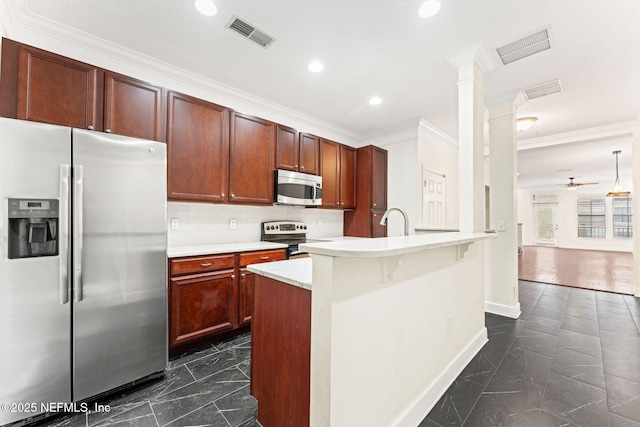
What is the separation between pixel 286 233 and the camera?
147 inches

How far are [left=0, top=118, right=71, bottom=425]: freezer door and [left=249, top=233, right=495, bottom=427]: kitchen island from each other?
1.20 metres

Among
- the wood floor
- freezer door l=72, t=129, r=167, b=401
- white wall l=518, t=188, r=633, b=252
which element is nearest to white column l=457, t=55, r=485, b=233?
freezer door l=72, t=129, r=167, b=401

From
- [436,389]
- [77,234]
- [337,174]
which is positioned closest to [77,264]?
[77,234]

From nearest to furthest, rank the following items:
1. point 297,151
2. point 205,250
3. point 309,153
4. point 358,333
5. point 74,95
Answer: point 358,333 → point 74,95 → point 205,250 → point 297,151 → point 309,153

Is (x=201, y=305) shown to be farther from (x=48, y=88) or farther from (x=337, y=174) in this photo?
(x=337, y=174)

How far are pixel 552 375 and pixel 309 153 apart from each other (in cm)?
335

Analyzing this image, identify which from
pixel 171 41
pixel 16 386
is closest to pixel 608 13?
pixel 171 41

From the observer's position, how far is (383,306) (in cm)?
137

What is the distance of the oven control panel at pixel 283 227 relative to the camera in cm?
357

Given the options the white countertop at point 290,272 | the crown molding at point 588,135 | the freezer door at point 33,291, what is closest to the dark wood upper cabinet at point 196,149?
the freezer door at point 33,291

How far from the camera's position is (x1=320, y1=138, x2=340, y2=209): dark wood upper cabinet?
13.2 ft

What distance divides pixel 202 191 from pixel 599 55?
3956 mm

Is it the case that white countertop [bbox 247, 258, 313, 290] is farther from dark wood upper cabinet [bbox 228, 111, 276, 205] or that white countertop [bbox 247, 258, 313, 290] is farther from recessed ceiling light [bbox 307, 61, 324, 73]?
recessed ceiling light [bbox 307, 61, 324, 73]

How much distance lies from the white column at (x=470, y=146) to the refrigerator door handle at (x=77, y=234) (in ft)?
9.59
